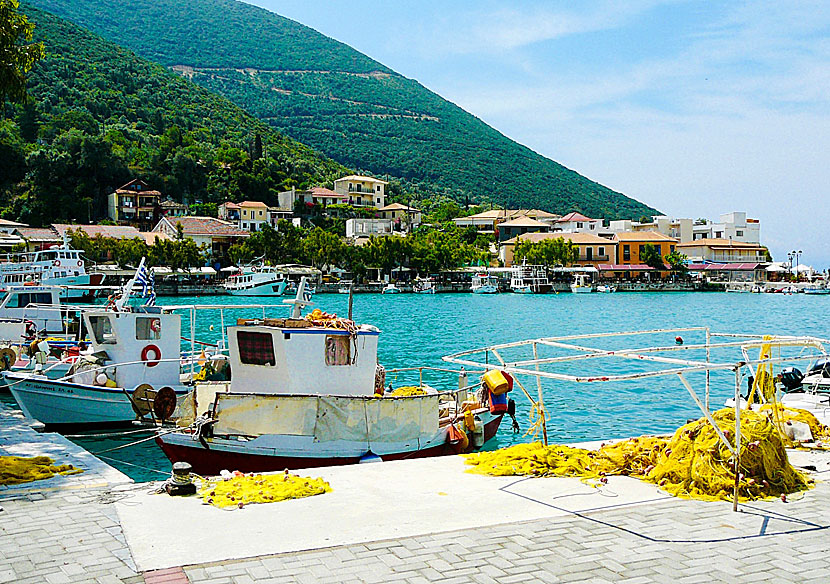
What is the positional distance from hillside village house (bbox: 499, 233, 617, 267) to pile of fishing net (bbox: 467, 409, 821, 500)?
112399 mm

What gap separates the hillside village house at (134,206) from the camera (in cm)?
12138

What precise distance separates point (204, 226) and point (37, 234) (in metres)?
23.0

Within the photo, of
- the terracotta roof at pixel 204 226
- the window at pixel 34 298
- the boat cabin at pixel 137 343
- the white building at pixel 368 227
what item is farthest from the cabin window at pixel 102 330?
the white building at pixel 368 227

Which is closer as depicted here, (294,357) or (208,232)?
(294,357)

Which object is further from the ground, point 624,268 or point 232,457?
point 624,268

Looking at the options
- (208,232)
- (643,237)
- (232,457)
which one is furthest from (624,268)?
(232,457)

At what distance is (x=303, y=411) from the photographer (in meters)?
13.5

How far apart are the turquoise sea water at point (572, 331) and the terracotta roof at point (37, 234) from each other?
59.5ft

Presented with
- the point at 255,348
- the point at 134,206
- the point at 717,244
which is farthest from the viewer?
the point at 717,244

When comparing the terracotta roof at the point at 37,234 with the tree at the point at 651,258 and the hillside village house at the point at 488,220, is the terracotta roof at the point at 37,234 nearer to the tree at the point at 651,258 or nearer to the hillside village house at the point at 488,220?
the hillside village house at the point at 488,220

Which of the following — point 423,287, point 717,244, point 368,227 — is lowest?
point 423,287

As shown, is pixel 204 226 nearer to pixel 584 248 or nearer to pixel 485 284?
pixel 485 284

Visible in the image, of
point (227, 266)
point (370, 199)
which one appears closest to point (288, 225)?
point (227, 266)

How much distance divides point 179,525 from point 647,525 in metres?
4.72
